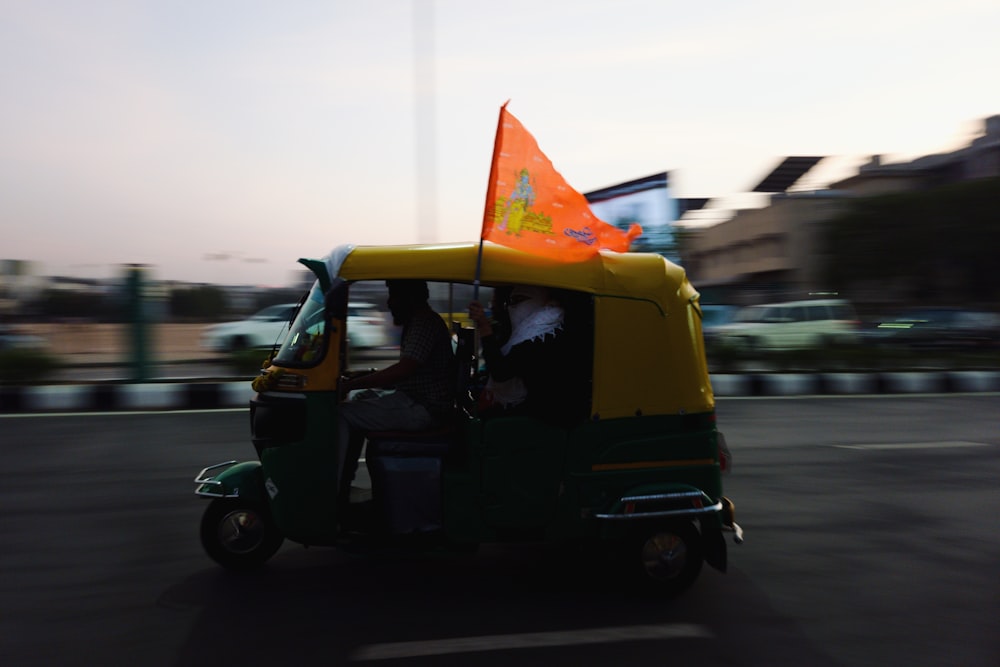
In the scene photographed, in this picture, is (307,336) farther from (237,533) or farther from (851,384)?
(851,384)

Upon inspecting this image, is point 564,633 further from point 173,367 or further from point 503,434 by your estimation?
point 173,367

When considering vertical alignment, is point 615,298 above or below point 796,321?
above

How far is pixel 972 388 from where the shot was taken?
49.0 feet

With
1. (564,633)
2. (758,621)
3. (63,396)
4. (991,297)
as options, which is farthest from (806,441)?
(991,297)

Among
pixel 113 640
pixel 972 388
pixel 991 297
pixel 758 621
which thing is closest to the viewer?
pixel 113 640

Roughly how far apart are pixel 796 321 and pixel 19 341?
15.6 m

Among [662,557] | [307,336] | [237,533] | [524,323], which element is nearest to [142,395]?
[237,533]

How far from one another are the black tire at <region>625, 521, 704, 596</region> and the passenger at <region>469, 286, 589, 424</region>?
668mm

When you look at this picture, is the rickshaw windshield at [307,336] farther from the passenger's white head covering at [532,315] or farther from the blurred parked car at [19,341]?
the blurred parked car at [19,341]

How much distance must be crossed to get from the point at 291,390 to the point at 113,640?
50.7 inches

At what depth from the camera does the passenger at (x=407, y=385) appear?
4168mm

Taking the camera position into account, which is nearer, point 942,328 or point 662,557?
point 662,557

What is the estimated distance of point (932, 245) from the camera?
107 feet

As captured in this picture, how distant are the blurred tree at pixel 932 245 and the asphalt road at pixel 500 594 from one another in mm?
29423
